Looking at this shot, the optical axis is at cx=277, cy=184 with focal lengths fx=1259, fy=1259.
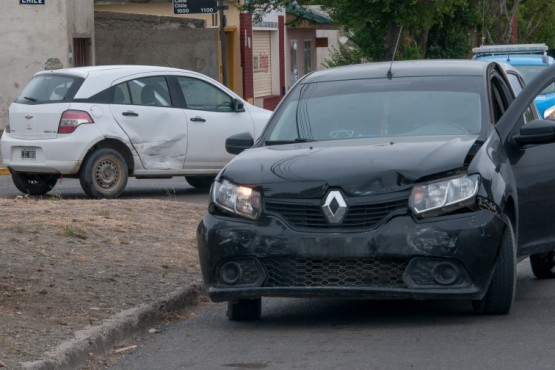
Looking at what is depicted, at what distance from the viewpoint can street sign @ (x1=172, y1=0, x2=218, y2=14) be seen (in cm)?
2609

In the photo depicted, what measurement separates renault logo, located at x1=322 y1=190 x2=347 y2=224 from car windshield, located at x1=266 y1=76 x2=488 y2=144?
1.13 meters

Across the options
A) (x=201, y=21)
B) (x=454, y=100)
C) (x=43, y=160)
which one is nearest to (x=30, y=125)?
(x=43, y=160)

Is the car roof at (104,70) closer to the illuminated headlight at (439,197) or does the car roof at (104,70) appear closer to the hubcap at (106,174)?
the hubcap at (106,174)

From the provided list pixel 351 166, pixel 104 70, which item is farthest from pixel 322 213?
pixel 104 70

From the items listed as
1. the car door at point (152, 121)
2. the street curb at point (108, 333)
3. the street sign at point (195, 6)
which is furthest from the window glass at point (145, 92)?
the street sign at point (195, 6)

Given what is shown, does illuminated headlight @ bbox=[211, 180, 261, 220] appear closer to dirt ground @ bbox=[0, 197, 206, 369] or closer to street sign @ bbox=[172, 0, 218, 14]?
dirt ground @ bbox=[0, 197, 206, 369]

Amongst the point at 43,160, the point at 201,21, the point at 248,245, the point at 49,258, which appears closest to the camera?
the point at 248,245

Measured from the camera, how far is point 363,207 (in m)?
7.57

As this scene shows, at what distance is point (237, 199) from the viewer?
7879 millimetres

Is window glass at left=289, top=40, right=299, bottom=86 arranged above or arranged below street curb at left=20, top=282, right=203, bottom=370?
below

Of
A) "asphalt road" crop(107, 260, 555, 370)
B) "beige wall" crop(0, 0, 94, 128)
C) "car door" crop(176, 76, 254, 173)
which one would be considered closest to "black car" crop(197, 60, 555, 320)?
"asphalt road" crop(107, 260, 555, 370)

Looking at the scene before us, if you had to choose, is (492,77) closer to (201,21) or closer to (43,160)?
(43,160)

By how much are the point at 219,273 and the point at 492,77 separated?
9.04 feet

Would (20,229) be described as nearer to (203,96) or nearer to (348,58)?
(203,96)
